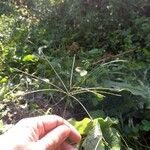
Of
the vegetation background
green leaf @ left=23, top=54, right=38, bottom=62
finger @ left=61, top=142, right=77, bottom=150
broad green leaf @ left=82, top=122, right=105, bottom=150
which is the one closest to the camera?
finger @ left=61, top=142, right=77, bottom=150

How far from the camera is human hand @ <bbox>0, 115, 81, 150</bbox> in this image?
7.06 feet

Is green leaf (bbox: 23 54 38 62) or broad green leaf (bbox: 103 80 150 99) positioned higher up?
green leaf (bbox: 23 54 38 62)

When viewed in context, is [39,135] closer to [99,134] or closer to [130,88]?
[99,134]

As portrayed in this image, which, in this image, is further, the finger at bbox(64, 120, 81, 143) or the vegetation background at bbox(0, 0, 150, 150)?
the vegetation background at bbox(0, 0, 150, 150)

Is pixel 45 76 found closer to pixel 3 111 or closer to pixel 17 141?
pixel 3 111

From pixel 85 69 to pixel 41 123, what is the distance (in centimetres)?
126

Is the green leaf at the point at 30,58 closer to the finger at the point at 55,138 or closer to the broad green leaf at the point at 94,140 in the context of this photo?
the broad green leaf at the point at 94,140

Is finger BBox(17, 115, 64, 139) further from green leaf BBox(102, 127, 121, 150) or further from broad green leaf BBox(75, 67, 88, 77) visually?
broad green leaf BBox(75, 67, 88, 77)

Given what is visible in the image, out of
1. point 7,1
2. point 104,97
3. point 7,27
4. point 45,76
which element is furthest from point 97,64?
point 7,1

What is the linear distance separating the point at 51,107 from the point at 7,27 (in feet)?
5.85

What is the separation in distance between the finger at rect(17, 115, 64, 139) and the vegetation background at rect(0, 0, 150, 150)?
37cm

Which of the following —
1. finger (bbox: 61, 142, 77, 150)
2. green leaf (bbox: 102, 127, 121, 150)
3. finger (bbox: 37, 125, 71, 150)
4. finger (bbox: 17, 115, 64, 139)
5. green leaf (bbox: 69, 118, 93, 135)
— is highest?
finger (bbox: 17, 115, 64, 139)

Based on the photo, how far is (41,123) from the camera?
2.42 m

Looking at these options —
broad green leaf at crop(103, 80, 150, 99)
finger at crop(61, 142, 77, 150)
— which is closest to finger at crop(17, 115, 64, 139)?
finger at crop(61, 142, 77, 150)
